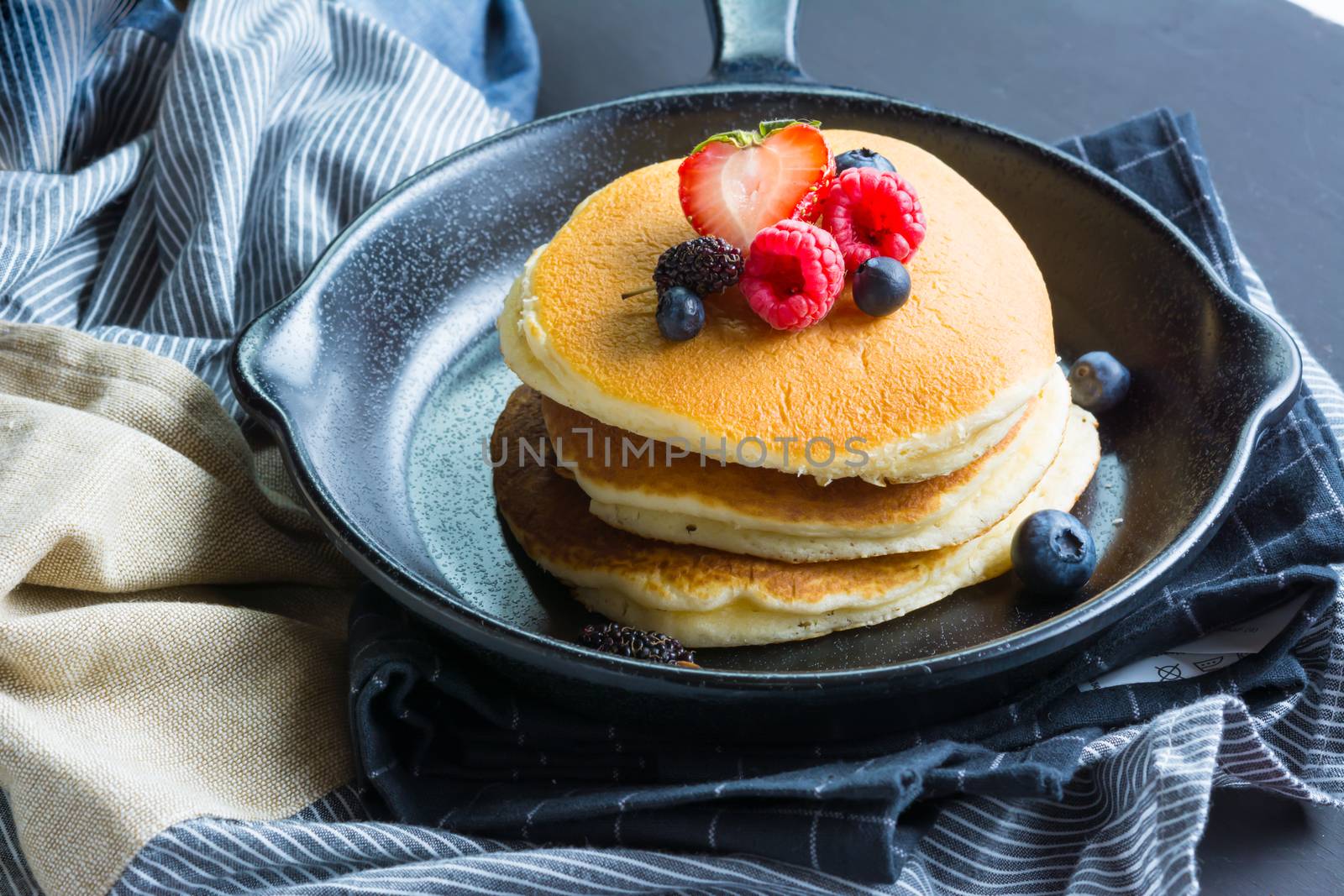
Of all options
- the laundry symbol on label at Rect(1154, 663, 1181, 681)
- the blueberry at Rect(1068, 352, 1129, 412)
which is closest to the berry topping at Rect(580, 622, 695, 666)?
the laundry symbol on label at Rect(1154, 663, 1181, 681)

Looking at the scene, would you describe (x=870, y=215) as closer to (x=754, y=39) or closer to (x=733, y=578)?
(x=733, y=578)

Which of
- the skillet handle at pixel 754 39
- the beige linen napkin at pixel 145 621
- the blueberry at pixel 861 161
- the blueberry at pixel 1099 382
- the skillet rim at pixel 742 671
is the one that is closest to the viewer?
the skillet rim at pixel 742 671

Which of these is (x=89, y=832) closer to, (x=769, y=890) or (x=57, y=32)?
(x=769, y=890)

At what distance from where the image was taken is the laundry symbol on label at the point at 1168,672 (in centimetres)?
167

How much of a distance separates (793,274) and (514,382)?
70cm

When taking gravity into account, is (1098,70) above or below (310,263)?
above

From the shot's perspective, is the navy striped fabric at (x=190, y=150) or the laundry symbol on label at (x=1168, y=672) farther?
the navy striped fabric at (x=190, y=150)

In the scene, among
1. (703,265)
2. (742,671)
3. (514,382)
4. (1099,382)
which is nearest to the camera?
(742,671)

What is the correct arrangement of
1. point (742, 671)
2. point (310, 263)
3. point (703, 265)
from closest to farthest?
1. point (742, 671)
2. point (703, 265)
3. point (310, 263)

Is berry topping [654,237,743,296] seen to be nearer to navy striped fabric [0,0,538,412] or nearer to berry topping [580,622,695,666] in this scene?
berry topping [580,622,695,666]

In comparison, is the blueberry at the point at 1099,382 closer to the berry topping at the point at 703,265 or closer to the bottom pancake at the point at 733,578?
the bottom pancake at the point at 733,578

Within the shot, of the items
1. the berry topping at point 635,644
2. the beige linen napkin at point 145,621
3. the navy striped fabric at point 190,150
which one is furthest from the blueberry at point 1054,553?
the navy striped fabric at point 190,150

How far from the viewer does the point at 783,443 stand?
1566mm

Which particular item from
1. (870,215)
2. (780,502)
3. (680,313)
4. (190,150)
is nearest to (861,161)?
(870,215)
